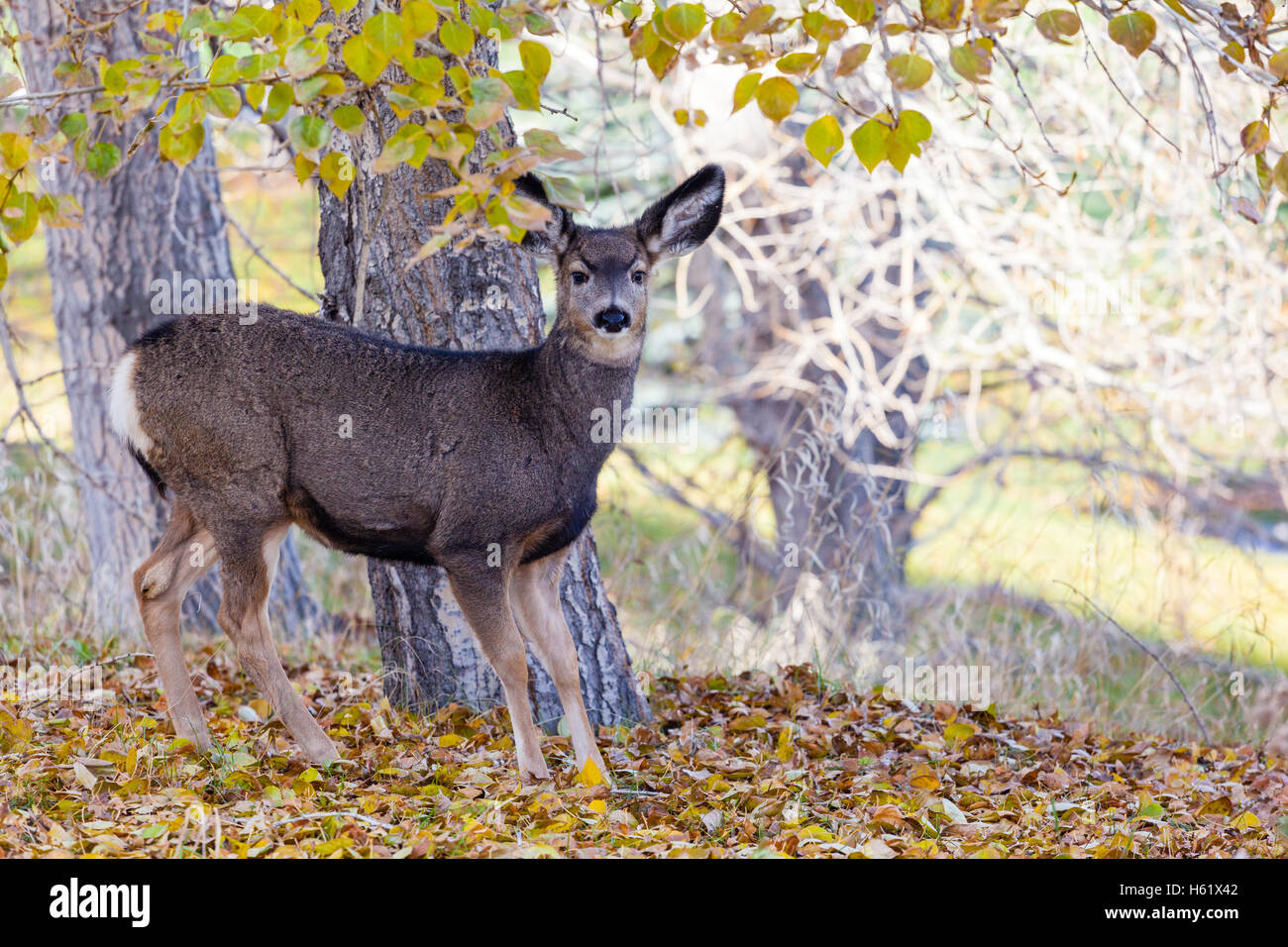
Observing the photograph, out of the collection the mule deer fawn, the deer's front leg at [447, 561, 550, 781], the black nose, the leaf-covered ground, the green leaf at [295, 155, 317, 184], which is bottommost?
the leaf-covered ground

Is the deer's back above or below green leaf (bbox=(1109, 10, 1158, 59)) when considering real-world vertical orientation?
below

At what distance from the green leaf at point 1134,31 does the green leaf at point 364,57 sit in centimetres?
198

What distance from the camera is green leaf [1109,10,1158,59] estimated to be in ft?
12.7

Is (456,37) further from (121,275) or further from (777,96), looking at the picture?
(121,275)

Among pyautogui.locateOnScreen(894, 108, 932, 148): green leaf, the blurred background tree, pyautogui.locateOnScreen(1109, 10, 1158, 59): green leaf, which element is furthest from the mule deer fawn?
pyautogui.locateOnScreen(1109, 10, 1158, 59): green leaf

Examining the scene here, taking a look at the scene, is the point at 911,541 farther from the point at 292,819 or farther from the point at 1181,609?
the point at 292,819

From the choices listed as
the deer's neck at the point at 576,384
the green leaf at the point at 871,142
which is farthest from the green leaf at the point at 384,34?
the deer's neck at the point at 576,384

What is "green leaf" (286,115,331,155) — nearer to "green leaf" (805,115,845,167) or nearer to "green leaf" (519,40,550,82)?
"green leaf" (519,40,550,82)

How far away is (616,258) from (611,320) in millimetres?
304

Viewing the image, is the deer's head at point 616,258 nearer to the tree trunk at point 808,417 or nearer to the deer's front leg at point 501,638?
the deer's front leg at point 501,638
